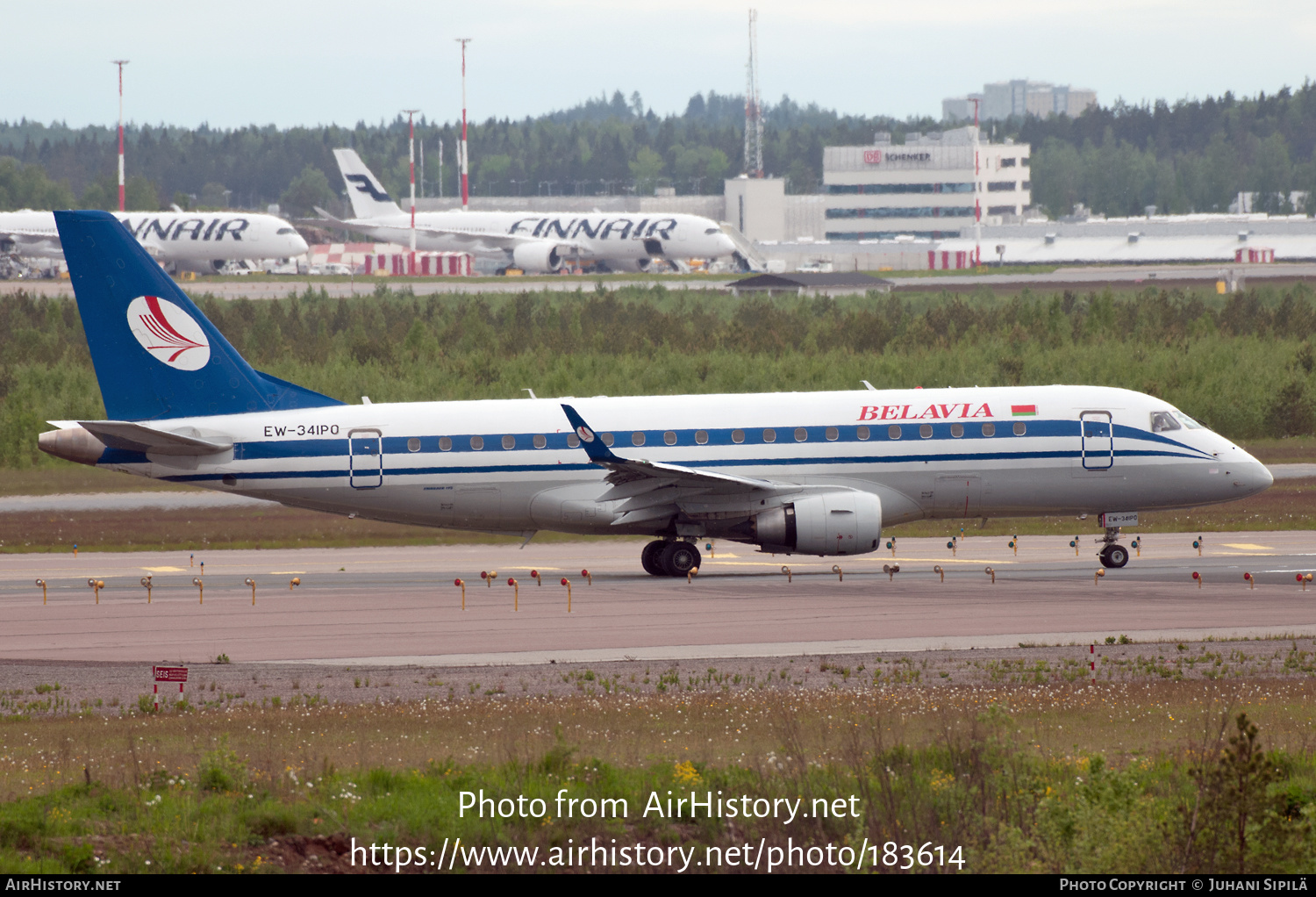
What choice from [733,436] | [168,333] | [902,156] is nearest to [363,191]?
[902,156]

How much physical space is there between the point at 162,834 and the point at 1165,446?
25.7m

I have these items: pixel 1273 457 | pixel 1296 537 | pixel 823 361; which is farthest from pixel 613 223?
pixel 1296 537

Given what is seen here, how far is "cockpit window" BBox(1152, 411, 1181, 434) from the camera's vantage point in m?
33.2

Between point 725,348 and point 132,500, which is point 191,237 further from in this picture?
point 132,500

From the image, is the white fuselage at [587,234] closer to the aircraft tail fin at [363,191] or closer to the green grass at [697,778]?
the aircraft tail fin at [363,191]

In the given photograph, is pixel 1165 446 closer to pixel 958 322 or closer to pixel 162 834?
pixel 162 834

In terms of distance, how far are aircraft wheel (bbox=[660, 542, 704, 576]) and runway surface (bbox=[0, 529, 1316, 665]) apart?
352 millimetres

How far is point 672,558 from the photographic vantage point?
32.7m

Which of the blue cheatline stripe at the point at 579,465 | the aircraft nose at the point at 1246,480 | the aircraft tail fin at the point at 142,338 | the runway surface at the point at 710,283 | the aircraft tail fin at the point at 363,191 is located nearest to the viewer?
the aircraft tail fin at the point at 142,338

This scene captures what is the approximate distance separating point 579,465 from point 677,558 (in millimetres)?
2904

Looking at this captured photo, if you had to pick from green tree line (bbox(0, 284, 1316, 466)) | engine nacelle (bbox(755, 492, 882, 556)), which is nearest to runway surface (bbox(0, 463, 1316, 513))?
green tree line (bbox(0, 284, 1316, 466))

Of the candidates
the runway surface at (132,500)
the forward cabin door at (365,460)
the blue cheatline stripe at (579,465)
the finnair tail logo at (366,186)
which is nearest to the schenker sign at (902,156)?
the finnair tail logo at (366,186)

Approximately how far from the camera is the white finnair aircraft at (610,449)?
32.3 meters

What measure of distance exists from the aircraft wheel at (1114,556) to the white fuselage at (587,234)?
105 m
